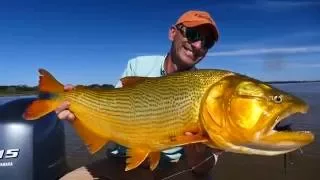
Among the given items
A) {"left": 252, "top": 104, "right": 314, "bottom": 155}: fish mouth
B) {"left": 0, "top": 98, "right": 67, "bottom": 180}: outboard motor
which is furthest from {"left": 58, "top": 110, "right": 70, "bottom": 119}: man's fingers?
{"left": 252, "top": 104, "right": 314, "bottom": 155}: fish mouth

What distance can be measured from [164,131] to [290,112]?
43.3 inches

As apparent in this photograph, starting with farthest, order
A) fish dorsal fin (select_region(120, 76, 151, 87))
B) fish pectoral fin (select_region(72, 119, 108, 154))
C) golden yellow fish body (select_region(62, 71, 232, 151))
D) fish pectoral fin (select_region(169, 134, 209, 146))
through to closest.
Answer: fish pectoral fin (select_region(72, 119, 108, 154)) < fish dorsal fin (select_region(120, 76, 151, 87)) < golden yellow fish body (select_region(62, 71, 232, 151)) < fish pectoral fin (select_region(169, 134, 209, 146))

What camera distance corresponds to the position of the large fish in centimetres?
389

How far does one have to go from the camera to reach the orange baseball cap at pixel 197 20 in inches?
233

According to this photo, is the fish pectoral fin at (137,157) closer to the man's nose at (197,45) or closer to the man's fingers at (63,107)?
the man's fingers at (63,107)

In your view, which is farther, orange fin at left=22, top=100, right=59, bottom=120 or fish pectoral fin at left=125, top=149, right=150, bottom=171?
orange fin at left=22, top=100, right=59, bottom=120

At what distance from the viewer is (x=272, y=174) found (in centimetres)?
962

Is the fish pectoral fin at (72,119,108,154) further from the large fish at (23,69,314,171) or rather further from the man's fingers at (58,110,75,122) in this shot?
the man's fingers at (58,110,75,122)

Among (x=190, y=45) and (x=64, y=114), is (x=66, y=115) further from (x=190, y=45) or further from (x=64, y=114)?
(x=190, y=45)

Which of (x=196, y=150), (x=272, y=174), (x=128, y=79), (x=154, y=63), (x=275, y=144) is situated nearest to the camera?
(x=275, y=144)

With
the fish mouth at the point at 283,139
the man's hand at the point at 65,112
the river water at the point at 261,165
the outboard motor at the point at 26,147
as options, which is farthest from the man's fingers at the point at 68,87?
the river water at the point at 261,165

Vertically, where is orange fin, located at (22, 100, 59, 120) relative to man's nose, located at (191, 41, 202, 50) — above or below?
below

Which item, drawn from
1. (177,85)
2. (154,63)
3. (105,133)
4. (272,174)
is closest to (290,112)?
(177,85)

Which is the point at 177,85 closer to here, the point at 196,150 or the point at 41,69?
the point at 196,150
